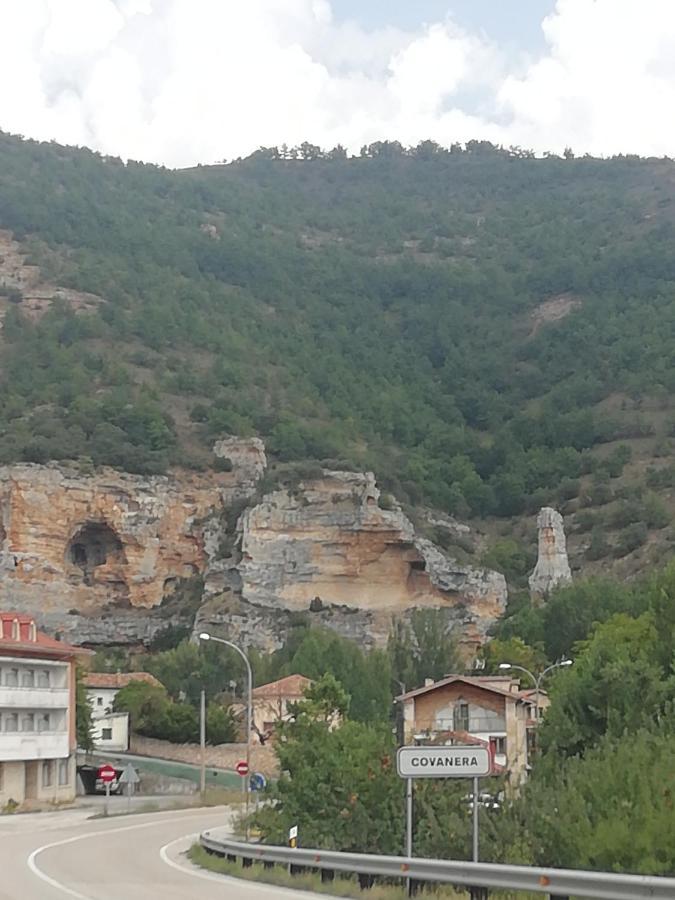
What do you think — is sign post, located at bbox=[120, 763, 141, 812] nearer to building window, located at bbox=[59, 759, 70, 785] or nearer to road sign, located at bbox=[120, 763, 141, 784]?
road sign, located at bbox=[120, 763, 141, 784]

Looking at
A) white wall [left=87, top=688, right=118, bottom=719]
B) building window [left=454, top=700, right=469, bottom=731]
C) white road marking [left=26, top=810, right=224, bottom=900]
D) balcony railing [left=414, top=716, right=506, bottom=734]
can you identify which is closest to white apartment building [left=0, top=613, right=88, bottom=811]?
white road marking [left=26, top=810, right=224, bottom=900]

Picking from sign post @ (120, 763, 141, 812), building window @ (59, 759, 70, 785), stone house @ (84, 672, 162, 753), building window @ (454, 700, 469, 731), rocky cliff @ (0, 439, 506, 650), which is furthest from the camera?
rocky cliff @ (0, 439, 506, 650)

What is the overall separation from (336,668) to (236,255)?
4544 inches

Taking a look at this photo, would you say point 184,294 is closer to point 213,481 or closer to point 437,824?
point 213,481

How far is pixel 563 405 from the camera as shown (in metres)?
166

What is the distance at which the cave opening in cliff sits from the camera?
12456 centimetres

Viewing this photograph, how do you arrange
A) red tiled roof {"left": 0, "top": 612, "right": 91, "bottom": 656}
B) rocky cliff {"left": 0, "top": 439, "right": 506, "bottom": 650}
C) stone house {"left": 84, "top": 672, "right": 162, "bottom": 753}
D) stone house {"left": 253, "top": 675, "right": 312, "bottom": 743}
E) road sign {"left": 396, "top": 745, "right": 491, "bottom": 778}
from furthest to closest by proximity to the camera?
rocky cliff {"left": 0, "top": 439, "right": 506, "bottom": 650} < stone house {"left": 84, "top": 672, "right": 162, "bottom": 753} < stone house {"left": 253, "top": 675, "right": 312, "bottom": 743} < red tiled roof {"left": 0, "top": 612, "right": 91, "bottom": 656} < road sign {"left": 396, "top": 745, "right": 491, "bottom": 778}

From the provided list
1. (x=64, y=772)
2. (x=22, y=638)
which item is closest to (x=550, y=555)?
(x=64, y=772)

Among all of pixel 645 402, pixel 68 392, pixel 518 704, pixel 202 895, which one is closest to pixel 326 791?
pixel 202 895

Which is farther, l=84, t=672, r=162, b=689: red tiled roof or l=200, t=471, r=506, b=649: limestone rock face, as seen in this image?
l=200, t=471, r=506, b=649: limestone rock face

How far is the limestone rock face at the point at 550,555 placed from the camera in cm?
12619

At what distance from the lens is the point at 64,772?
69.2 m

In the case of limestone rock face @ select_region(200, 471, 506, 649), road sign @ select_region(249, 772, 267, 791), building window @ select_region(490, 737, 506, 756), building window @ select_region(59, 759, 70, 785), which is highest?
limestone rock face @ select_region(200, 471, 506, 649)

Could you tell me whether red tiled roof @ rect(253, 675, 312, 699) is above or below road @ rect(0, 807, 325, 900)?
above
